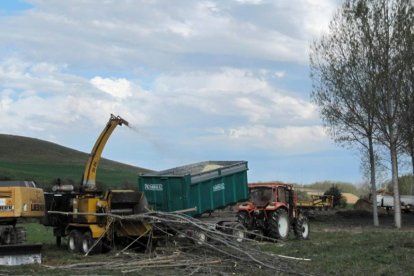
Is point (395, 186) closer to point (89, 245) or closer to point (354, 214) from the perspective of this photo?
point (354, 214)

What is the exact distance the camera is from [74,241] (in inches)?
699

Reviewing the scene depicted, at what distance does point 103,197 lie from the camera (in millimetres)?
17656

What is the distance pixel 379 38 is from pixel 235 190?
1471 cm

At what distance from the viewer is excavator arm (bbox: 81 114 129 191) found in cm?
1819

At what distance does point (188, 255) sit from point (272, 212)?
25.2ft

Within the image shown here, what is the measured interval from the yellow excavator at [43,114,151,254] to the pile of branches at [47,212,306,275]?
388 mm

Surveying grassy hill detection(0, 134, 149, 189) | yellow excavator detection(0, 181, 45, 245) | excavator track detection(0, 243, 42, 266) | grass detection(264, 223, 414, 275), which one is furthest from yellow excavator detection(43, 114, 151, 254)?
grassy hill detection(0, 134, 149, 189)

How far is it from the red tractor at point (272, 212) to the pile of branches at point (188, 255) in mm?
5590

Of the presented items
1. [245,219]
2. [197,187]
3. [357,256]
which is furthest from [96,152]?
[357,256]

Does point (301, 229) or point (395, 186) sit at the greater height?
point (395, 186)

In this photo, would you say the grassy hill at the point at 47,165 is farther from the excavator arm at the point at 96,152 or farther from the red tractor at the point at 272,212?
the excavator arm at the point at 96,152

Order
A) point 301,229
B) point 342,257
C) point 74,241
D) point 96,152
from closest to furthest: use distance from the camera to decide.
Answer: point 342,257 → point 74,241 → point 96,152 → point 301,229

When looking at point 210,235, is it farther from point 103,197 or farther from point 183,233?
point 103,197

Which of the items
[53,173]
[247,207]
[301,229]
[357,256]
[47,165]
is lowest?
[357,256]
